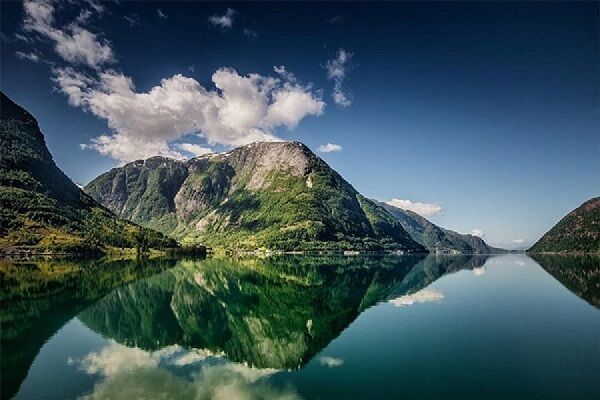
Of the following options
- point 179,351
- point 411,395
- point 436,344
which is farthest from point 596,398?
point 179,351

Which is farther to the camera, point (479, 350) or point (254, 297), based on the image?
point (254, 297)

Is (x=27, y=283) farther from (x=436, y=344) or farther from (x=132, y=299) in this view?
(x=436, y=344)

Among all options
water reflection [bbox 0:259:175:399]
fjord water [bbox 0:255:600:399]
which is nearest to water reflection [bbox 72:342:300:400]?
fjord water [bbox 0:255:600:399]

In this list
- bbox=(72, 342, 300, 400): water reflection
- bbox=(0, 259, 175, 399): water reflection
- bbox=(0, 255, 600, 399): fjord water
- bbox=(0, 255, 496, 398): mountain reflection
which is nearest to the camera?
bbox=(72, 342, 300, 400): water reflection

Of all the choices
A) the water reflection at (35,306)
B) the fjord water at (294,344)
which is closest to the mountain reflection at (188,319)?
the water reflection at (35,306)

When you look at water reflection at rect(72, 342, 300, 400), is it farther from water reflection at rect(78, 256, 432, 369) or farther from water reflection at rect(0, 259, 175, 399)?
water reflection at rect(0, 259, 175, 399)

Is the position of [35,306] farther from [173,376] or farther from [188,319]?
[173,376]

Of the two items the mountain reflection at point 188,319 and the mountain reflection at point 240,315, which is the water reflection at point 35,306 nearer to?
the mountain reflection at point 188,319

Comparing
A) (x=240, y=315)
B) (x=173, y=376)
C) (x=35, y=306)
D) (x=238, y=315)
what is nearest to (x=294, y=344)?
(x=173, y=376)
